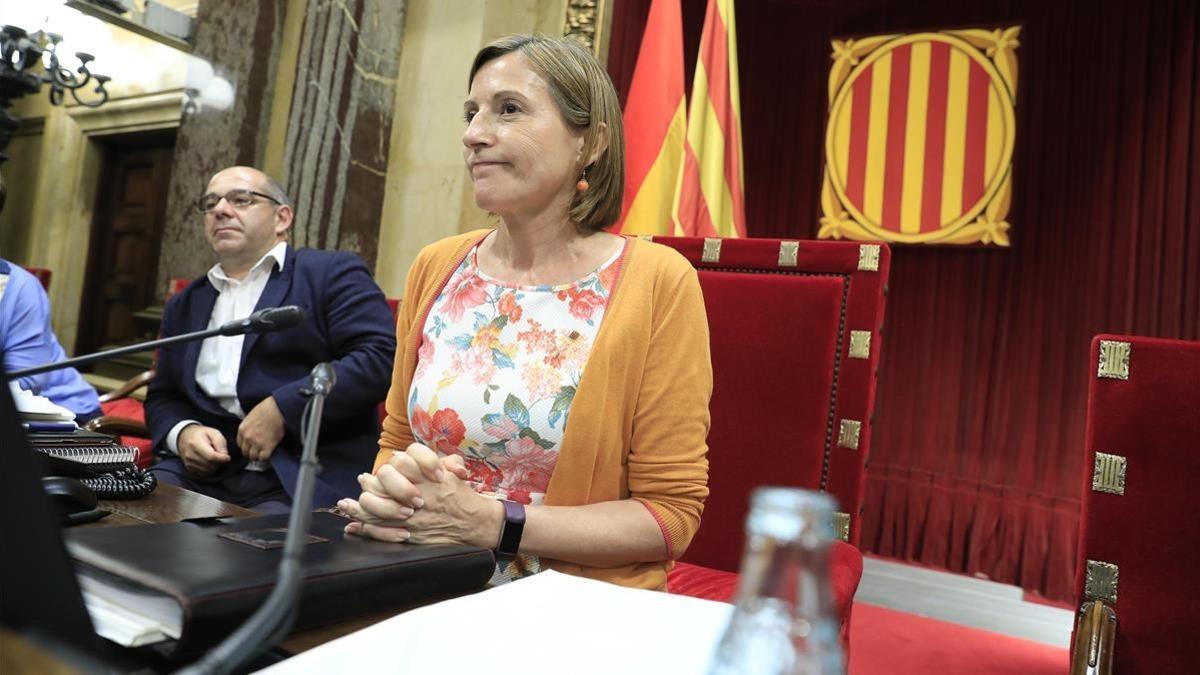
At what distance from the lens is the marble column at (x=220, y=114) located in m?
4.05

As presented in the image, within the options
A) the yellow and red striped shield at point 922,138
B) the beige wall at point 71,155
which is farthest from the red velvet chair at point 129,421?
the yellow and red striped shield at point 922,138

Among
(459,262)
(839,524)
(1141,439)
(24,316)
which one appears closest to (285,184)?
(24,316)

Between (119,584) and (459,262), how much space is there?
93 cm

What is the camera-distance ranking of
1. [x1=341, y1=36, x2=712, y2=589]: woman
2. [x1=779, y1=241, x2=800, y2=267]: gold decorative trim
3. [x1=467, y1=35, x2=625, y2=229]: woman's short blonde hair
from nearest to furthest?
[x1=341, y1=36, x2=712, y2=589]: woman, [x1=467, y1=35, x2=625, y2=229]: woman's short blonde hair, [x1=779, y1=241, x2=800, y2=267]: gold decorative trim

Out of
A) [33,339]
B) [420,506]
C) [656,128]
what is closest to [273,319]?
[420,506]

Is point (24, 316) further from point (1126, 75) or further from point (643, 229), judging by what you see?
point (1126, 75)

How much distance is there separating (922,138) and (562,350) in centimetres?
393

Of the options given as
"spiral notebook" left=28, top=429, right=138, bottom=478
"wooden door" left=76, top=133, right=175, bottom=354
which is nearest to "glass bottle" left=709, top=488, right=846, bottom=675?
"spiral notebook" left=28, top=429, right=138, bottom=478

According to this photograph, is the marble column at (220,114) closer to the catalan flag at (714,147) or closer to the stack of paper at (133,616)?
the catalan flag at (714,147)

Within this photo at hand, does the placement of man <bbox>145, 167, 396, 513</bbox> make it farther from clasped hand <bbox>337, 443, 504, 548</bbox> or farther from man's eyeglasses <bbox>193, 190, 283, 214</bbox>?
clasped hand <bbox>337, 443, 504, 548</bbox>

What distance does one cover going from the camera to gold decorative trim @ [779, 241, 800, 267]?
1.56 m

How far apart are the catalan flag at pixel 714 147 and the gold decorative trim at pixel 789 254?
1.31 meters

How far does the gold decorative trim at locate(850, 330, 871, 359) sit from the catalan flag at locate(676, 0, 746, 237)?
1.43m

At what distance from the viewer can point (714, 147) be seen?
3.04 metres
